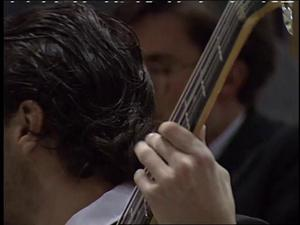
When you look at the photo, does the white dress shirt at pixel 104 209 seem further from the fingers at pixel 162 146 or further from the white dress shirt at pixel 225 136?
the fingers at pixel 162 146

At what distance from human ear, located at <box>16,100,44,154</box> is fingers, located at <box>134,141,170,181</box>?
332 millimetres

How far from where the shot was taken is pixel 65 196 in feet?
3.08

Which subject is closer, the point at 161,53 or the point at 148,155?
the point at 148,155

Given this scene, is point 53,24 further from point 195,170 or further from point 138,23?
point 195,170

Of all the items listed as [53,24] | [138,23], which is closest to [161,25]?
[138,23]

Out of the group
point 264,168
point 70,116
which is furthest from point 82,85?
point 264,168

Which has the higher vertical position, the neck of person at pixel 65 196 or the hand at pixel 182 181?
the hand at pixel 182 181

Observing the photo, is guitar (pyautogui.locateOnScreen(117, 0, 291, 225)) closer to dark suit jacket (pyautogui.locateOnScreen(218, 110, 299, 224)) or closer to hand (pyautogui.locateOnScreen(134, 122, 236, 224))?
hand (pyautogui.locateOnScreen(134, 122, 236, 224))

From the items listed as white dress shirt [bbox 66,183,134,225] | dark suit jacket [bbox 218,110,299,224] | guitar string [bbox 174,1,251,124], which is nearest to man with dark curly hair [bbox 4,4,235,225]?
white dress shirt [bbox 66,183,134,225]

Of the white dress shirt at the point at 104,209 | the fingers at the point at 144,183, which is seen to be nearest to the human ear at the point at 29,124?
the white dress shirt at the point at 104,209

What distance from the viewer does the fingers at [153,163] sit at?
62cm

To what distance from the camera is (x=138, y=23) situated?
982 mm

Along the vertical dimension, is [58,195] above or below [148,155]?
below

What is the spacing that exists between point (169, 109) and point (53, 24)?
0.18 meters
